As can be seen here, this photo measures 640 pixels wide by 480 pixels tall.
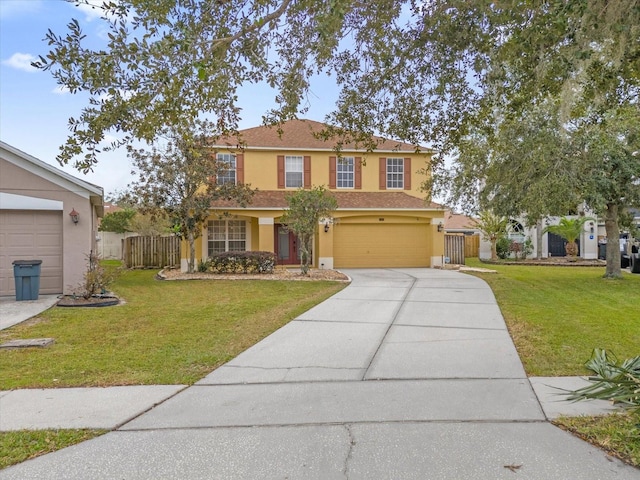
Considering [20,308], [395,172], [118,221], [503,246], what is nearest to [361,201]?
[395,172]

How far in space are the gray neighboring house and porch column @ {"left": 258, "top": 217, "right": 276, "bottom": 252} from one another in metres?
7.59

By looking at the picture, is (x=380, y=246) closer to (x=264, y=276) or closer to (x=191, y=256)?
(x=264, y=276)

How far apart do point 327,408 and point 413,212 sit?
1654cm

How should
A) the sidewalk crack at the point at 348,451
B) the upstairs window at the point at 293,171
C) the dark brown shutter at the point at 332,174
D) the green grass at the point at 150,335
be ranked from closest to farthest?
the sidewalk crack at the point at 348,451 < the green grass at the point at 150,335 < the upstairs window at the point at 293,171 < the dark brown shutter at the point at 332,174

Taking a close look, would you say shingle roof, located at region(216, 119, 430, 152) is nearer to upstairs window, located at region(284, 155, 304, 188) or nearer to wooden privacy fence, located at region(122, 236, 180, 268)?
upstairs window, located at region(284, 155, 304, 188)

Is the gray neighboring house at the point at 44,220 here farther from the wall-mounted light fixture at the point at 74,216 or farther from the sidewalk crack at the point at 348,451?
the sidewalk crack at the point at 348,451

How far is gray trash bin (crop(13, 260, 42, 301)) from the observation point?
35.6 feet

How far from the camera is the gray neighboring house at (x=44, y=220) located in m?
11.3

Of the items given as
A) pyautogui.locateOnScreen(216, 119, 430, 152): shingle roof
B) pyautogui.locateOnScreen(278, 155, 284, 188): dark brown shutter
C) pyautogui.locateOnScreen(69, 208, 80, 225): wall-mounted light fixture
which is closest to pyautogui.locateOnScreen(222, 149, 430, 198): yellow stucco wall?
pyautogui.locateOnScreen(278, 155, 284, 188): dark brown shutter

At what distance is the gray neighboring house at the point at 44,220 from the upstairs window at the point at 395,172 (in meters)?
12.7

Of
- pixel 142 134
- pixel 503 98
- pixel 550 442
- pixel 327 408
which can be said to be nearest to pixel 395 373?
pixel 327 408

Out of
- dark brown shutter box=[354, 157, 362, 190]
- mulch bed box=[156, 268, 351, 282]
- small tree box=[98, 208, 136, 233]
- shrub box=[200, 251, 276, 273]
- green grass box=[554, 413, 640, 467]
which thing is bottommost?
green grass box=[554, 413, 640, 467]

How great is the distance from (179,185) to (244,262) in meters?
3.61

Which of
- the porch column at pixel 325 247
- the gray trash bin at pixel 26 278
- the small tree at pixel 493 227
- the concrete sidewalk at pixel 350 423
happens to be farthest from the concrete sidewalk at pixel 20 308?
the small tree at pixel 493 227
